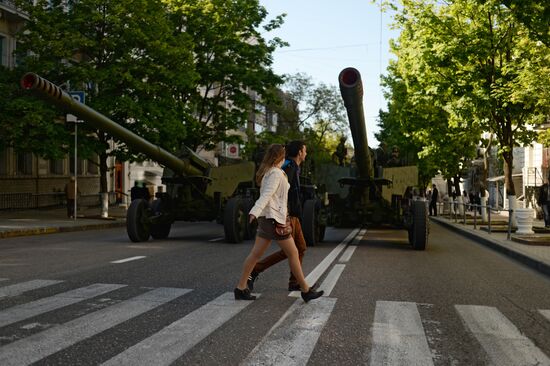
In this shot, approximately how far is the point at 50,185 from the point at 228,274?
26071 millimetres

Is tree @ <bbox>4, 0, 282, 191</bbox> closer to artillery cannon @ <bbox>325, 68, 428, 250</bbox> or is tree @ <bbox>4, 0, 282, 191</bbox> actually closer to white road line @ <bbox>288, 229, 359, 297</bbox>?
artillery cannon @ <bbox>325, 68, 428, 250</bbox>

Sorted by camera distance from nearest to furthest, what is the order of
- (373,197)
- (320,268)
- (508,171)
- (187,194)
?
(320,268) → (187,194) → (373,197) → (508,171)

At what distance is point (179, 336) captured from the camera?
496cm

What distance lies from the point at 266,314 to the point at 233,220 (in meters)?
7.71

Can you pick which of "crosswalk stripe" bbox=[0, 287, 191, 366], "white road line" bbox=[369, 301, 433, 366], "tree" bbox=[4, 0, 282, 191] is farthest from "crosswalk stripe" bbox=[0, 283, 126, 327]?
"tree" bbox=[4, 0, 282, 191]

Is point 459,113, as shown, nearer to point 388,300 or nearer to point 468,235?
point 468,235

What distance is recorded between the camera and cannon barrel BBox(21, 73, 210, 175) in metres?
10.9

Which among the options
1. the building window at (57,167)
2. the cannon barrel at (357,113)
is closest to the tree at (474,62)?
the cannon barrel at (357,113)

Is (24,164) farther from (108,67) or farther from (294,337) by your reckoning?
(294,337)

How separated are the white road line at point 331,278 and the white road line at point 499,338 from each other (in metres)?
1.56

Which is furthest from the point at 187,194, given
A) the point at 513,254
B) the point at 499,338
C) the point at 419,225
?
the point at 499,338

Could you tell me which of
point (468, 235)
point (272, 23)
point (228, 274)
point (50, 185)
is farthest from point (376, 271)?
point (272, 23)

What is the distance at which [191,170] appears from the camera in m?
15.4

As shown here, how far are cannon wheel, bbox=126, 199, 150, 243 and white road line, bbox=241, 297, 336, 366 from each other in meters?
7.89
